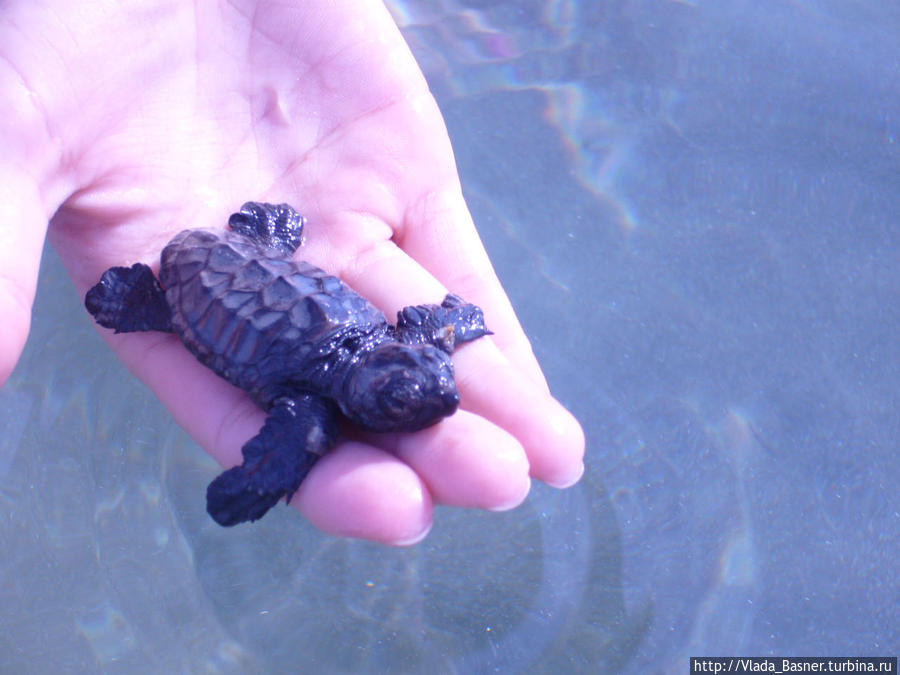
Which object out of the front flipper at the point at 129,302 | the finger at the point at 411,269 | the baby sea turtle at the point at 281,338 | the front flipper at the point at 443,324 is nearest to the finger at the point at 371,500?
the baby sea turtle at the point at 281,338

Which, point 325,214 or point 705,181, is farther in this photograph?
point 705,181

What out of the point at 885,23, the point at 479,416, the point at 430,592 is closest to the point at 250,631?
the point at 430,592

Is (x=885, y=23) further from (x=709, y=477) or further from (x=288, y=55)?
(x=288, y=55)

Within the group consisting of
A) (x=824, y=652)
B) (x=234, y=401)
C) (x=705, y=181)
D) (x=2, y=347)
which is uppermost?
(x=2, y=347)

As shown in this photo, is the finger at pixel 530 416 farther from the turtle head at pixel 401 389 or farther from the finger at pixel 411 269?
the finger at pixel 411 269

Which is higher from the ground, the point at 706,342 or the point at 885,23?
the point at 885,23

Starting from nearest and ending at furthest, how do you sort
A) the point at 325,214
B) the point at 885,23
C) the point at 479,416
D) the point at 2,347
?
the point at 2,347
the point at 479,416
the point at 325,214
the point at 885,23

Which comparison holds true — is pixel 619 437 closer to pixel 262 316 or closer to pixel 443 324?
pixel 443 324
